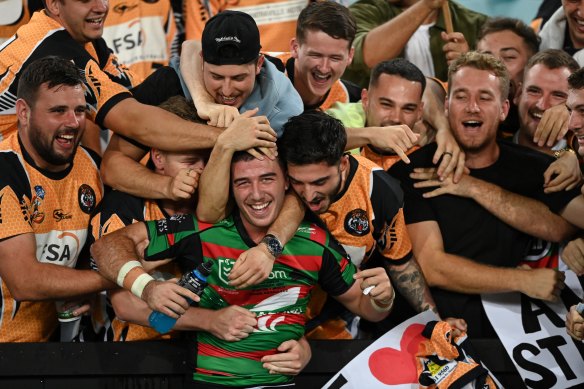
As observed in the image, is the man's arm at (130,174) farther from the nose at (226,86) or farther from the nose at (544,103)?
the nose at (544,103)

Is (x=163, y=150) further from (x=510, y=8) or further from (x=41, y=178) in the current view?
(x=510, y=8)

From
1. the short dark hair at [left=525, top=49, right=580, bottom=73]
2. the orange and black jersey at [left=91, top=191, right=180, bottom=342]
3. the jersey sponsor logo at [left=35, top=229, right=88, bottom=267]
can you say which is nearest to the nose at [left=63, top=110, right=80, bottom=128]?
the orange and black jersey at [left=91, top=191, right=180, bottom=342]

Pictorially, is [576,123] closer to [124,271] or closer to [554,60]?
[554,60]

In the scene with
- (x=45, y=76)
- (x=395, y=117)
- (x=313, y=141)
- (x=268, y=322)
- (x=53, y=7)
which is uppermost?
(x=53, y=7)

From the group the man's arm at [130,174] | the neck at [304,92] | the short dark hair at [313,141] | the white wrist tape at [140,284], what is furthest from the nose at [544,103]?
the white wrist tape at [140,284]

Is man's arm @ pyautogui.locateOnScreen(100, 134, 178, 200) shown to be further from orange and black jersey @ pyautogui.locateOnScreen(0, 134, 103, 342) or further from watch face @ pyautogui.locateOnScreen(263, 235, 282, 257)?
watch face @ pyautogui.locateOnScreen(263, 235, 282, 257)

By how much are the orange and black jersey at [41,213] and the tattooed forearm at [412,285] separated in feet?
5.13

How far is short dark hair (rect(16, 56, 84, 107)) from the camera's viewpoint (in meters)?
5.09

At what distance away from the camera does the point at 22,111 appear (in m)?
5.14

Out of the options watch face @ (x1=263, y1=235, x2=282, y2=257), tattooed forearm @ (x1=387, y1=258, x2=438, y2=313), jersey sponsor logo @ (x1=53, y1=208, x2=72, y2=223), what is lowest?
tattooed forearm @ (x1=387, y1=258, x2=438, y2=313)

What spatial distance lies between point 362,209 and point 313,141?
56cm

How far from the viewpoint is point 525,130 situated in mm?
5938

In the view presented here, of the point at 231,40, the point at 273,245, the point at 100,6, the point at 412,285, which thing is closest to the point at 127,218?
the point at 273,245

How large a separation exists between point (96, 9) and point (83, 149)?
2.47 feet
